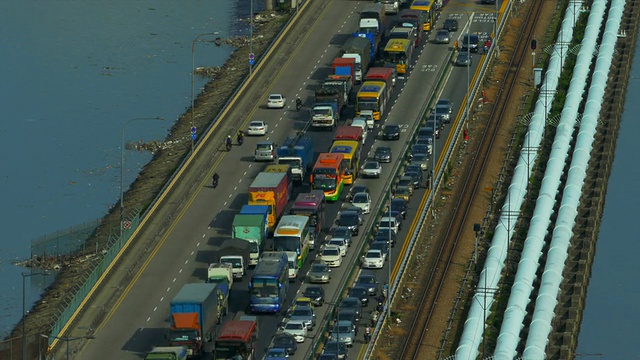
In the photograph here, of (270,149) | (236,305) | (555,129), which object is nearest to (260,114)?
(270,149)

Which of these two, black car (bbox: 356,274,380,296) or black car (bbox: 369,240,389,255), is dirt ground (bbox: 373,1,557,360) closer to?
black car (bbox: 356,274,380,296)

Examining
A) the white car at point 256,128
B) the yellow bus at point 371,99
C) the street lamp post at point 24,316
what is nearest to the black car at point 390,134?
the yellow bus at point 371,99

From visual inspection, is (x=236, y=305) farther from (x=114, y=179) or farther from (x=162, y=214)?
(x=114, y=179)

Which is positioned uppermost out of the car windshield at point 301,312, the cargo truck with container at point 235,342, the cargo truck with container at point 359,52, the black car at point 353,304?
the cargo truck with container at point 359,52

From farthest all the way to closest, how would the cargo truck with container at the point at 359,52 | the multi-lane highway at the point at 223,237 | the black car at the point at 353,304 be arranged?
the cargo truck with container at the point at 359,52 < the black car at the point at 353,304 < the multi-lane highway at the point at 223,237

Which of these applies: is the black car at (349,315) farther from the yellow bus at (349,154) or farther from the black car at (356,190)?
the yellow bus at (349,154)

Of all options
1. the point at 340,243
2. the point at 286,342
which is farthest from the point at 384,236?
the point at 286,342
